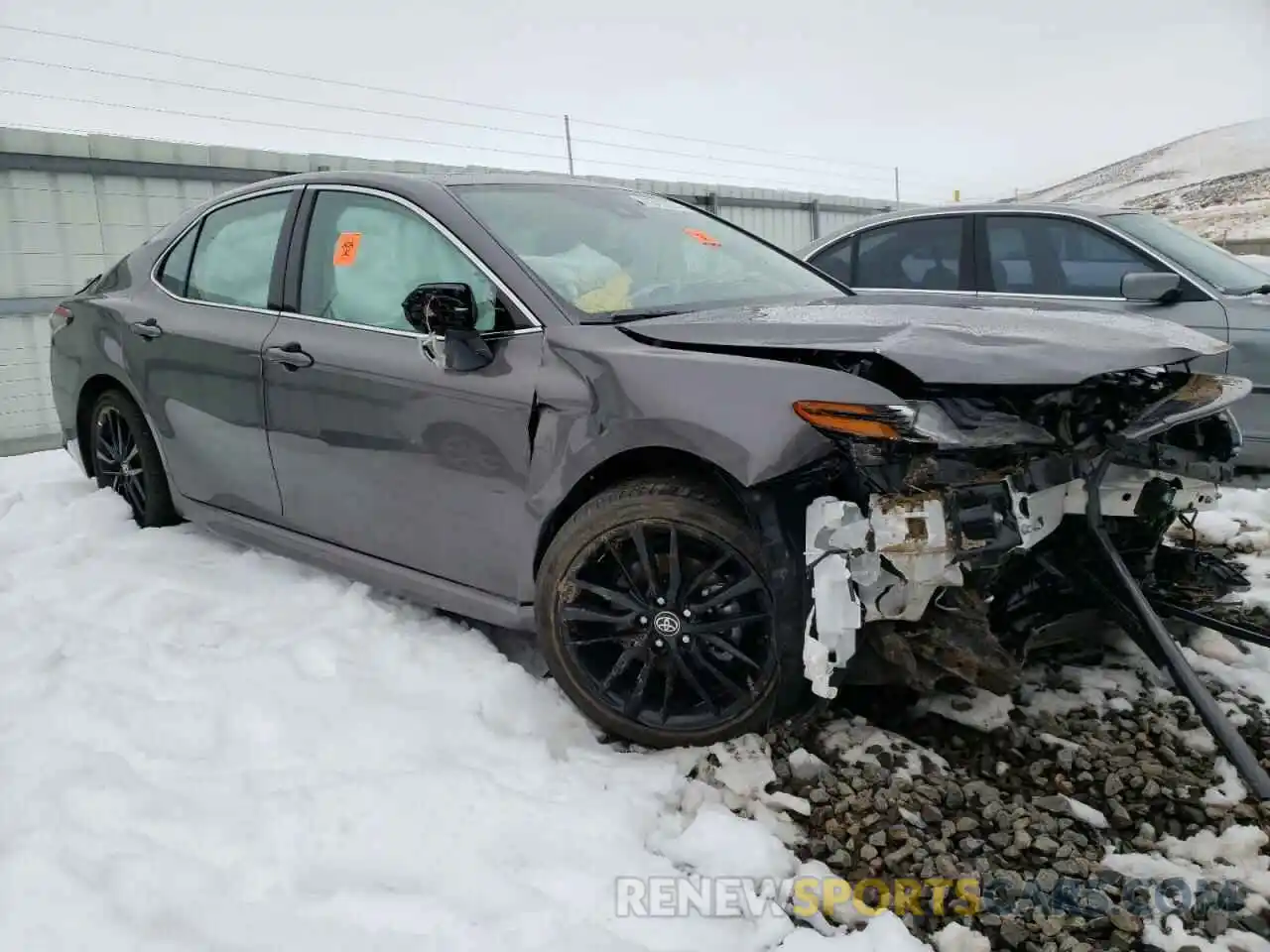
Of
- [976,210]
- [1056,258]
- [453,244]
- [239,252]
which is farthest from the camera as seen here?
[976,210]

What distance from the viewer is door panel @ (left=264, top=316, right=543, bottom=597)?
8.68 feet

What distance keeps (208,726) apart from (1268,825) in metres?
2.65

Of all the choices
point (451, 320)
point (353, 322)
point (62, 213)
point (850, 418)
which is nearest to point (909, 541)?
point (850, 418)

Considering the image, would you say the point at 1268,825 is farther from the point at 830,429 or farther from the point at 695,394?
the point at 695,394

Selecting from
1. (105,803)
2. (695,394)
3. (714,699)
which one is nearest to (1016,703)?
(714,699)

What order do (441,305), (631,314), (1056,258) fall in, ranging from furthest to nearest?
(1056,258), (631,314), (441,305)

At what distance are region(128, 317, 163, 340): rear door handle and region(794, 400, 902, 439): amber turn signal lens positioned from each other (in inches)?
113

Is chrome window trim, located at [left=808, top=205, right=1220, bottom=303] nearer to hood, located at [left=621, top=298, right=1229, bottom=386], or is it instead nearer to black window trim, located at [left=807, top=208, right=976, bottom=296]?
black window trim, located at [left=807, top=208, right=976, bottom=296]

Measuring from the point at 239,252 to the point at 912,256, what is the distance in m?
3.74

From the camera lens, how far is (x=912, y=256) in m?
5.50

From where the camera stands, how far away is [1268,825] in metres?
2.12

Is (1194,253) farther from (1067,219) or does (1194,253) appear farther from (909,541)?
(909,541)

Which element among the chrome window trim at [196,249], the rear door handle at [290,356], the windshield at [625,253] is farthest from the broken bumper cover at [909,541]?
the chrome window trim at [196,249]

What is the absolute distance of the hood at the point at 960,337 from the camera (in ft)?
6.77
